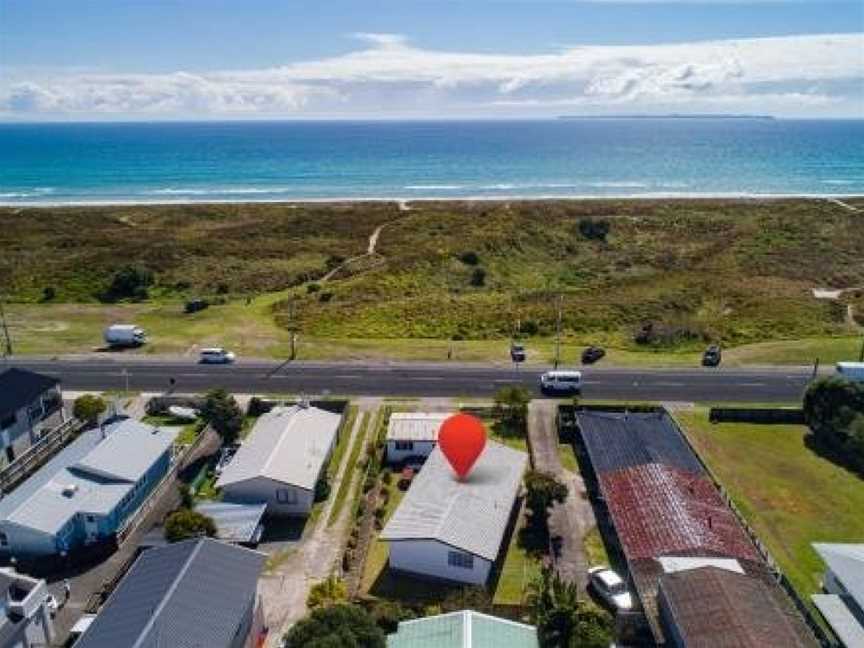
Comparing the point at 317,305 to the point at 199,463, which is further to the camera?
the point at 317,305

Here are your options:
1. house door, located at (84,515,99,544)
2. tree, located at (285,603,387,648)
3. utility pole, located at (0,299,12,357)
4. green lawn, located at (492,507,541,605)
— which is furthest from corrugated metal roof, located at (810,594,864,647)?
utility pole, located at (0,299,12,357)

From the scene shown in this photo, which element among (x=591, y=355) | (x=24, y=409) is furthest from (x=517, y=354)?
(x=24, y=409)

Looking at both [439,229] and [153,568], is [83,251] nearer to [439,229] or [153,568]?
[439,229]

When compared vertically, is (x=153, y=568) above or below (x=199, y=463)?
above

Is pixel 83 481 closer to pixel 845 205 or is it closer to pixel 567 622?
pixel 567 622

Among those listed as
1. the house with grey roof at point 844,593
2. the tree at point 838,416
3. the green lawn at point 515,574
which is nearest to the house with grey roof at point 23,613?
the green lawn at point 515,574

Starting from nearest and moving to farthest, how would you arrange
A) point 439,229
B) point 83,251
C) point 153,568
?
point 153,568 → point 83,251 → point 439,229

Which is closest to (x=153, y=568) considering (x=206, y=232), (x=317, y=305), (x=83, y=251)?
(x=317, y=305)
